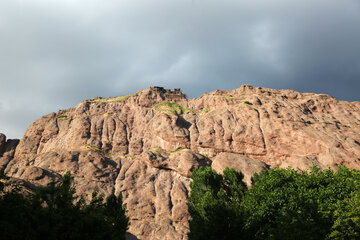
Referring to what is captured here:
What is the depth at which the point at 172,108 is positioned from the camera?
9875 cm

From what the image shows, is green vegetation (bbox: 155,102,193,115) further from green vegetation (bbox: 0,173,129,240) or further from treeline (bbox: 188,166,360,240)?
green vegetation (bbox: 0,173,129,240)

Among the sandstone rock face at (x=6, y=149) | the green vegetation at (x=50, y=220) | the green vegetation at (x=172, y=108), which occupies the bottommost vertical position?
the green vegetation at (x=50, y=220)

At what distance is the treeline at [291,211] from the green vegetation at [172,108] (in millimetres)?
59553

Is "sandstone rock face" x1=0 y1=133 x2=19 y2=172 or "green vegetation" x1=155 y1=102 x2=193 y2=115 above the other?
"green vegetation" x1=155 y1=102 x2=193 y2=115

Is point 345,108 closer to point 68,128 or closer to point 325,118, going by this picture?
point 325,118

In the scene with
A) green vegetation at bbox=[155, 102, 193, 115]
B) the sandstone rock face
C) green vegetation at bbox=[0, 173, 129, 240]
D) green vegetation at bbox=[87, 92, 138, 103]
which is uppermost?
green vegetation at bbox=[87, 92, 138, 103]

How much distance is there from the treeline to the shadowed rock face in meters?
25.8

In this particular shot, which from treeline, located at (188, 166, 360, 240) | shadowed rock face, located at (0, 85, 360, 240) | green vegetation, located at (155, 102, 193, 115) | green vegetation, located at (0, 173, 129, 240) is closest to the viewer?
green vegetation, located at (0, 173, 129, 240)

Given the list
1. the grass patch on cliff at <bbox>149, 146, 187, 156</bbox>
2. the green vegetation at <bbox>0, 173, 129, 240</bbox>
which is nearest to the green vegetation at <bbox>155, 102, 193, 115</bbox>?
the grass patch on cliff at <bbox>149, 146, 187, 156</bbox>

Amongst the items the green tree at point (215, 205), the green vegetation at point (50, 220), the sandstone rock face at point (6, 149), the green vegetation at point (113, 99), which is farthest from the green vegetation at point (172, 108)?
the green vegetation at point (50, 220)

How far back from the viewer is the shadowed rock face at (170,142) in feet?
202

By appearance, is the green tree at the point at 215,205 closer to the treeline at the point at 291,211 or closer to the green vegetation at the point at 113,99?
the treeline at the point at 291,211

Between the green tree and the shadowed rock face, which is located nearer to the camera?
the green tree

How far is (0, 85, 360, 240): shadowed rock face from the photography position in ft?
202
